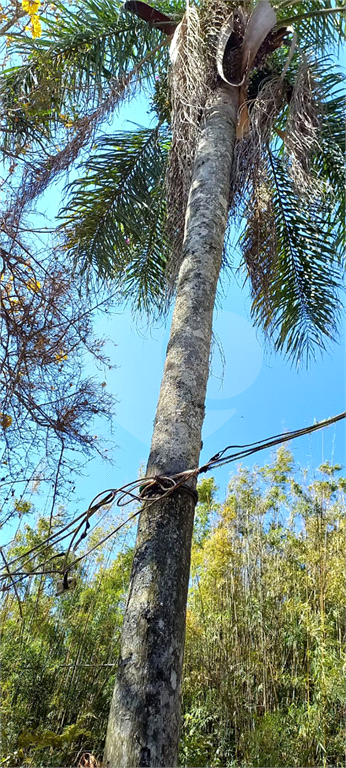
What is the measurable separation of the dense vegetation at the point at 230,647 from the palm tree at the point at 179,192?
1.64m

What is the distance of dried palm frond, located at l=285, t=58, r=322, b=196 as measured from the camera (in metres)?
3.00

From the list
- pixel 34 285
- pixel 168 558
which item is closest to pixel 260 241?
pixel 34 285

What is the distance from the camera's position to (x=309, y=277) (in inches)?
166

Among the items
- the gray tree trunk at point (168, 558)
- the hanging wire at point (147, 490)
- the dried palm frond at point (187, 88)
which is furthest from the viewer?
the dried palm frond at point (187, 88)

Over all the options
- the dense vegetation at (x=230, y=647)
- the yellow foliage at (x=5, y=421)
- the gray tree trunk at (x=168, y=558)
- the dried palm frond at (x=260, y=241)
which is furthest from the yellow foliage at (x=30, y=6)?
the dense vegetation at (x=230, y=647)

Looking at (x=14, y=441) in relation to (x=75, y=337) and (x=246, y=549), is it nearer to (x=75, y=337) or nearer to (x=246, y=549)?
(x=75, y=337)

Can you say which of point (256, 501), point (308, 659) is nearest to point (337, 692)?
point (308, 659)

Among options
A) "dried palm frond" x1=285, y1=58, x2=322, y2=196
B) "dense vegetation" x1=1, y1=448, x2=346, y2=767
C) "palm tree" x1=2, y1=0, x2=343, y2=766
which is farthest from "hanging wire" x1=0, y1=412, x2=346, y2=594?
"dried palm frond" x1=285, y1=58, x2=322, y2=196

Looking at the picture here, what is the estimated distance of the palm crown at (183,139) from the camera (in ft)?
10.1

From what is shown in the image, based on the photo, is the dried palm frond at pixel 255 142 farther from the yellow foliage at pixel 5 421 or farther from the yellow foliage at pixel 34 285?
the yellow foliage at pixel 5 421

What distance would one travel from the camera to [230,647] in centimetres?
377

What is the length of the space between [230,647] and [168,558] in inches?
113

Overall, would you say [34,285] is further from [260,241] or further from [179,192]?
[260,241]

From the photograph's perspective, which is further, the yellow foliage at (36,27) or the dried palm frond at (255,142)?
the yellow foliage at (36,27)
